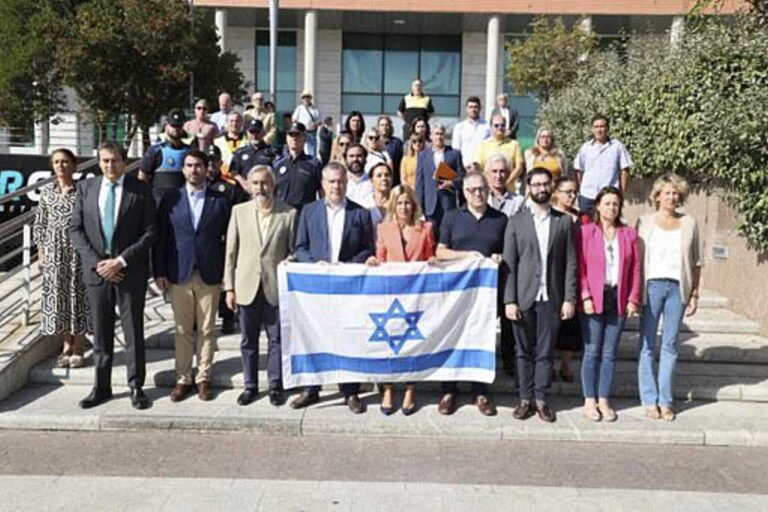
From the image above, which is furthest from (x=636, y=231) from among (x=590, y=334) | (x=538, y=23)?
(x=538, y=23)

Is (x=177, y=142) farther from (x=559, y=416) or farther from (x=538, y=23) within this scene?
(x=538, y=23)

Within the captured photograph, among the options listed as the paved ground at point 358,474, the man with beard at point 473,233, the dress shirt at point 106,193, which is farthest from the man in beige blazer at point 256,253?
the man with beard at point 473,233

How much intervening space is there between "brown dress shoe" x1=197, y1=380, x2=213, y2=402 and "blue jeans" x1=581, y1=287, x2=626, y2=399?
3.20 meters

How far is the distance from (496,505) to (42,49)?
69.9 feet

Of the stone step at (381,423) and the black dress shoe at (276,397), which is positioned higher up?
the black dress shoe at (276,397)

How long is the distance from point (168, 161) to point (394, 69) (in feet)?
91.9

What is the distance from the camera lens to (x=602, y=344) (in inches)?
242

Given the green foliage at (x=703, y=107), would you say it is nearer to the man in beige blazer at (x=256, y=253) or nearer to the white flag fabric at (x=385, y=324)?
the white flag fabric at (x=385, y=324)

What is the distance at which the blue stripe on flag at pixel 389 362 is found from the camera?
6309 mm

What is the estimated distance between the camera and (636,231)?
609 cm

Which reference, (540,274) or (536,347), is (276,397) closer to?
(536,347)

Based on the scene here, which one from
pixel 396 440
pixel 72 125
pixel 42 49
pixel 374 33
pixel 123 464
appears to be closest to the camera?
pixel 123 464

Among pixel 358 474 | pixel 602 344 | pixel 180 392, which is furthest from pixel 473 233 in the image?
pixel 180 392

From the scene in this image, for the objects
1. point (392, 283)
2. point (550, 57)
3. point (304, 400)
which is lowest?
point (304, 400)
